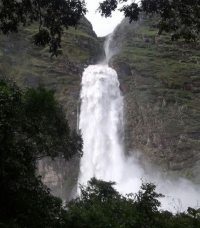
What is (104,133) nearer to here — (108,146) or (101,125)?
(101,125)

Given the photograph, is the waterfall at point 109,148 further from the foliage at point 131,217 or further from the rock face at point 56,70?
the foliage at point 131,217

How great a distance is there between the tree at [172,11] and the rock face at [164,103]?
34.0 meters

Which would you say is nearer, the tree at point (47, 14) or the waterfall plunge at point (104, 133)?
the tree at point (47, 14)

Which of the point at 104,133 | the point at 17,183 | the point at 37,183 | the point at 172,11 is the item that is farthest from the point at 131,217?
the point at 104,133

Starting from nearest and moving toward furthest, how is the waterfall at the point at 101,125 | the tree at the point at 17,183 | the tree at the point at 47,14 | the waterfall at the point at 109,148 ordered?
the tree at the point at 17,183
the tree at the point at 47,14
the waterfall at the point at 109,148
the waterfall at the point at 101,125

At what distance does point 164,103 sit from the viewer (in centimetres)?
5166

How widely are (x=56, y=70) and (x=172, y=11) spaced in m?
51.9

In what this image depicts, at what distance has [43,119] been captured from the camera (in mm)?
17031

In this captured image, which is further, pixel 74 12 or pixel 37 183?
pixel 37 183

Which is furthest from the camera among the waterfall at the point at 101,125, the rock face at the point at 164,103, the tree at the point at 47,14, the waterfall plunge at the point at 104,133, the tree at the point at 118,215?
the rock face at the point at 164,103

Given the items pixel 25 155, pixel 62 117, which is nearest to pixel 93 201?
pixel 62 117

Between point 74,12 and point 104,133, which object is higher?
point 104,133

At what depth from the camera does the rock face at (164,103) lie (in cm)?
4525

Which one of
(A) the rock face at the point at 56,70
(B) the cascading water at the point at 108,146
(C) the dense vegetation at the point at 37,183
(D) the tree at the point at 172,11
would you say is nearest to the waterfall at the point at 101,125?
(B) the cascading water at the point at 108,146
